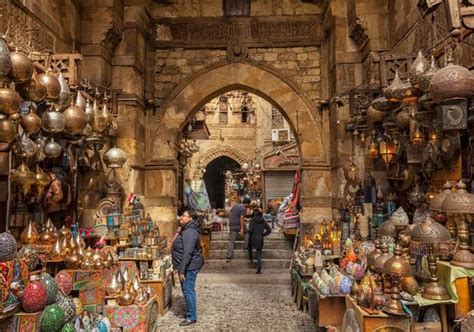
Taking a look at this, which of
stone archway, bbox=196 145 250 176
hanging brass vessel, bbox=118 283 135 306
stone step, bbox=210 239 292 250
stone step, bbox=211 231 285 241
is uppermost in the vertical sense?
stone archway, bbox=196 145 250 176

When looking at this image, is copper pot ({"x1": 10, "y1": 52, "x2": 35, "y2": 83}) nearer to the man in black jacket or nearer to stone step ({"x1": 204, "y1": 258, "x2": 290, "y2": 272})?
the man in black jacket

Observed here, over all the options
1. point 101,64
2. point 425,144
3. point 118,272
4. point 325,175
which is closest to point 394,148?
point 425,144

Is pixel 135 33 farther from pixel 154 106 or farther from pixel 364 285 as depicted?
pixel 364 285

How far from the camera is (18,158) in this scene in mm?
3551

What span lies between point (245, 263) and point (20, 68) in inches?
237

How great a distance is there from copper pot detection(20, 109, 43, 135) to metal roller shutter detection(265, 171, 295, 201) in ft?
38.4

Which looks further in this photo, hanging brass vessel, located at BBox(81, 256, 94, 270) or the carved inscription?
the carved inscription

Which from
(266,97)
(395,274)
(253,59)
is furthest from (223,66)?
(395,274)

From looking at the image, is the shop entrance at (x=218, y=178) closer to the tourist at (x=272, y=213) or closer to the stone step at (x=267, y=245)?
the tourist at (x=272, y=213)

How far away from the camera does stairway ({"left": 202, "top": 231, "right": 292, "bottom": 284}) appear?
6621mm

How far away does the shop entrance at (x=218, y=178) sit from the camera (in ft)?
71.3

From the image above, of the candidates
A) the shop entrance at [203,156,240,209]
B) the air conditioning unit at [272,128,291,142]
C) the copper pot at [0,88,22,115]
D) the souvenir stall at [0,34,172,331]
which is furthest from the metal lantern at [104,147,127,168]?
the shop entrance at [203,156,240,209]

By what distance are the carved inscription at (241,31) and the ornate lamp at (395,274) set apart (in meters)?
5.43

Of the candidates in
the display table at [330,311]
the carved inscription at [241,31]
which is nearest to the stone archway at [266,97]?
the carved inscription at [241,31]
